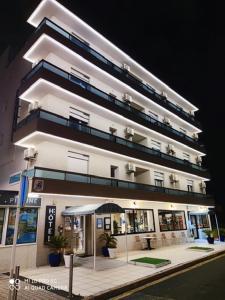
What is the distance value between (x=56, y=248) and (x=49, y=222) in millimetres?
1392

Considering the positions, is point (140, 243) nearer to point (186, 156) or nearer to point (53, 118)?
point (53, 118)

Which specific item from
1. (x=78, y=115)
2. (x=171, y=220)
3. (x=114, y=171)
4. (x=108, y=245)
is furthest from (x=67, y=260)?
(x=171, y=220)

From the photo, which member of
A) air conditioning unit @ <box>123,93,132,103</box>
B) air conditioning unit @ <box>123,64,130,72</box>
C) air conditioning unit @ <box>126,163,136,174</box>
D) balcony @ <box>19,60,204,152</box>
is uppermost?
air conditioning unit @ <box>123,64,130,72</box>

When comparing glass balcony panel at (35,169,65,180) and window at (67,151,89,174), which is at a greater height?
window at (67,151,89,174)

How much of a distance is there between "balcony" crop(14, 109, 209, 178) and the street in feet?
30.8

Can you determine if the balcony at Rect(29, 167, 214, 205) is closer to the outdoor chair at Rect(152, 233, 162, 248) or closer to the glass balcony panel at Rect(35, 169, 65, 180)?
the glass balcony panel at Rect(35, 169, 65, 180)

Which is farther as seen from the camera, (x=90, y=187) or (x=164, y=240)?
(x=164, y=240)

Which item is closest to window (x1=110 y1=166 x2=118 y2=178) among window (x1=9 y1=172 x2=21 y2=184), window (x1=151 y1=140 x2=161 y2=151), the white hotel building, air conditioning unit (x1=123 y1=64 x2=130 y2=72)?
the white hotel building

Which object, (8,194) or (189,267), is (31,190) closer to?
(8,194)

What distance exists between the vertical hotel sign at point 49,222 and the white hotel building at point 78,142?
11cm

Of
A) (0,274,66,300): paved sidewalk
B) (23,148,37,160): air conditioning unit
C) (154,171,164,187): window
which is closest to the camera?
(0,274,66,300): paved sidewalk

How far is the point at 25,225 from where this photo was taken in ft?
37.2

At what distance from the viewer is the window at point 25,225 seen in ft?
35.6

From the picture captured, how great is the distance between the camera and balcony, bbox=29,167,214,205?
12.1 m
